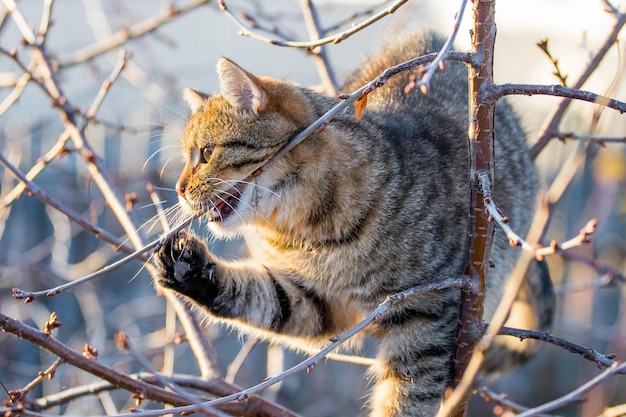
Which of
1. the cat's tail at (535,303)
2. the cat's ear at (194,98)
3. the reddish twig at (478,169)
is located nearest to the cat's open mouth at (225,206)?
the cat's ear at (194,98)

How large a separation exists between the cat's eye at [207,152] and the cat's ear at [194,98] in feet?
0.84

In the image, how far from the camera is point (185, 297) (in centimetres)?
232

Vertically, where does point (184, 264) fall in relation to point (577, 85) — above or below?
below

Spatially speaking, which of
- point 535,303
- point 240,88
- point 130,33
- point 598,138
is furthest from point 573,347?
point 130,33

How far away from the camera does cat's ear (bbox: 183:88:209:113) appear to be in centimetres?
261

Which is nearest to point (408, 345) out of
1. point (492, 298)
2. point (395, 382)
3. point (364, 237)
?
point (395, 382)

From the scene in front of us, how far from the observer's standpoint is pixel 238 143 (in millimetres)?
2334

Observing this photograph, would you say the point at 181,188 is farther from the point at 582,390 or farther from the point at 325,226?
the point at 582,390

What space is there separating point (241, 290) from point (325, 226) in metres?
0.34

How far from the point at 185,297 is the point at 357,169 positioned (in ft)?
2.10

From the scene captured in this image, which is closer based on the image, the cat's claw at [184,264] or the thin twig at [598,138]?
the cat's claw at [184,264]

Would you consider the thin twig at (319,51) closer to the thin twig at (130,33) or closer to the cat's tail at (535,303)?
the thin twig at (130,33)

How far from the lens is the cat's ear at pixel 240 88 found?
2.28 m

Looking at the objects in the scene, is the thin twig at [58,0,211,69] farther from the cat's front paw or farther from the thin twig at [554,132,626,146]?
the thin twig at [554,132,626,146]
